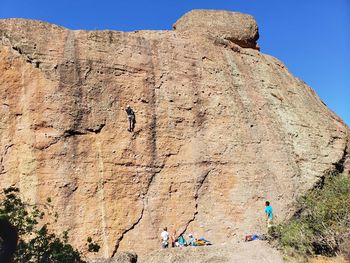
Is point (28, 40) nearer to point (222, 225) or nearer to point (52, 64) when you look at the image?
point (52, 64)

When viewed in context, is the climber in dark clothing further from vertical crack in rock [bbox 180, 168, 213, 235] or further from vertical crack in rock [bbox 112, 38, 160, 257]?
vertical crack in rock [bbox 180, 168, 213, 235]

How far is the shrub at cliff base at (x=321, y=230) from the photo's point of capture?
14.2 metres

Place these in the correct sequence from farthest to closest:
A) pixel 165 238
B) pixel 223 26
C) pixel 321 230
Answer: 1. pixel 223 26
2. pixel 165 238
3. pixel 321 230

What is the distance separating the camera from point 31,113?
15.4m

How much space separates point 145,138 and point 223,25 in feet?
27.0

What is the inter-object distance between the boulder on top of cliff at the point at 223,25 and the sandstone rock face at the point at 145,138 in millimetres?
2135

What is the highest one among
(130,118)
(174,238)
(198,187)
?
(130,118)

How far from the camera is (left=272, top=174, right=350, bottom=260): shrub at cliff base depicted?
1420 centimetres

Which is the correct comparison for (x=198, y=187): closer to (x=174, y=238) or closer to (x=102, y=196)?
(x=174, y=238)

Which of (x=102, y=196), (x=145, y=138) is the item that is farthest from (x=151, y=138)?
(x=102, y=196)

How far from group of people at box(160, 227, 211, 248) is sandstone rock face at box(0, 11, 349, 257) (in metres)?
0.31

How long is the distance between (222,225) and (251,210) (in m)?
1.25

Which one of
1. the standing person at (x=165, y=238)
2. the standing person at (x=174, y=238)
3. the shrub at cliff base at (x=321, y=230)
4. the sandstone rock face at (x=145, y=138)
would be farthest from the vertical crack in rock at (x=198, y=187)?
the shrub at cliff base at (x=321, y=230)

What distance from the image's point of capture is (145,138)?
16.5 m
